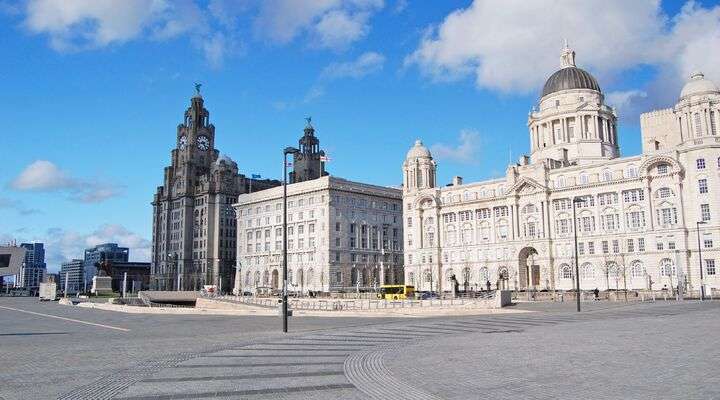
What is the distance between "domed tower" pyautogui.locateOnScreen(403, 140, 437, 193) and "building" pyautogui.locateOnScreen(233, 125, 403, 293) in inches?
453

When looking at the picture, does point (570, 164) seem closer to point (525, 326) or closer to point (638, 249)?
point (638, 249)

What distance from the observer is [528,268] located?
323 ft

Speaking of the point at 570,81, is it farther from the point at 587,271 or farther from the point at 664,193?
the point at 587,271

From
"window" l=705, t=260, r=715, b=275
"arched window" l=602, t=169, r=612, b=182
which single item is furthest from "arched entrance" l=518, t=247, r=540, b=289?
"window" l=705, t=260, r=715, b=275

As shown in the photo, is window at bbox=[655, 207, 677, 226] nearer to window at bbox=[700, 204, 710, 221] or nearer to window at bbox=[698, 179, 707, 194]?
window at bbox=[700, 204, 710, 221]

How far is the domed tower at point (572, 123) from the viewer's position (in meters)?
105

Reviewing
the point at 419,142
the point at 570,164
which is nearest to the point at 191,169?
the point at 419,142

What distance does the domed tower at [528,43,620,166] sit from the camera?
105 m

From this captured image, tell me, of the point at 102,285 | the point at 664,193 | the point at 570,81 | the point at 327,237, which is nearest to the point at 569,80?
the point at 570,81

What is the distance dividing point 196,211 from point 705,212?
119 meters

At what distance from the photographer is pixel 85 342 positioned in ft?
86.7

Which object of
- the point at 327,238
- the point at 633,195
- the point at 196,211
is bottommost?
the point at 327,238

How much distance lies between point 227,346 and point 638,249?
74826mm

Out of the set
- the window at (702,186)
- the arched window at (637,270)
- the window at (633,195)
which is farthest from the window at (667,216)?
the arched window at (637,270)
